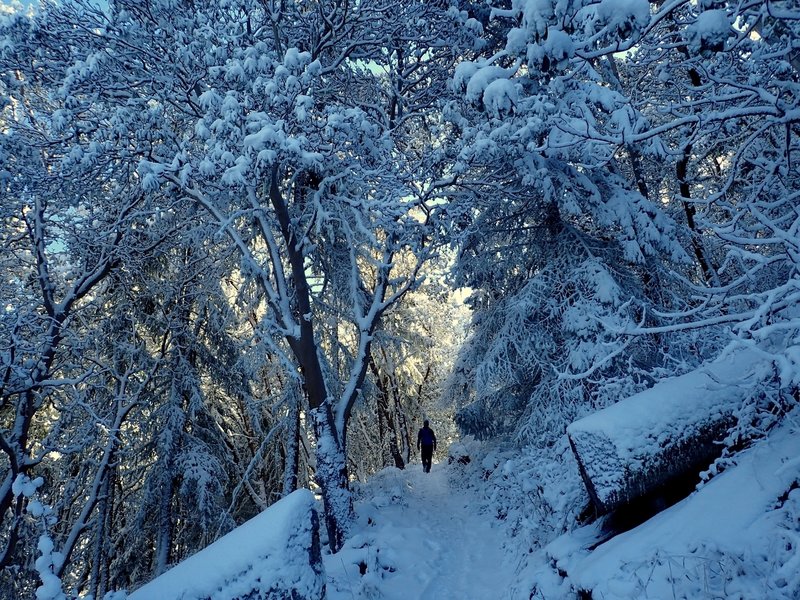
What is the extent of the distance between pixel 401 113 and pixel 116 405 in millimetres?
10437

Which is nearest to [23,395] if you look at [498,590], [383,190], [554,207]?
[383,190]

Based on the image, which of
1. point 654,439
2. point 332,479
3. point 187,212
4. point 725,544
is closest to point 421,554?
point 332,479

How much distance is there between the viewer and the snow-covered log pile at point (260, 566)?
4402 mm

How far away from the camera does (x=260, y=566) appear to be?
458 cm

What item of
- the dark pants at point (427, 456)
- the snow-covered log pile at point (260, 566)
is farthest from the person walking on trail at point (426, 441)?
the snow-covered log pile at point (260, 566)

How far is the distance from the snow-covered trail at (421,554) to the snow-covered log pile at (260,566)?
1.53 meters

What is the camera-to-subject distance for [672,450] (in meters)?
5.08

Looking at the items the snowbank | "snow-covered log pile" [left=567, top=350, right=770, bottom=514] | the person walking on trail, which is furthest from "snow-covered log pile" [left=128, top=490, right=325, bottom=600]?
the person walking on trail

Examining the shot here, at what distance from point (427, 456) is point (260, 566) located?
12055 millimetres

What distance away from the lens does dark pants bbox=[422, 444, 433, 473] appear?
15859 mm

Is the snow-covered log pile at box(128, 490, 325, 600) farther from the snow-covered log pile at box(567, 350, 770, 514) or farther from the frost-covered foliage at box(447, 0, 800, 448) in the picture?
the frost-covered foliage at box(447, 0, 800, 448)

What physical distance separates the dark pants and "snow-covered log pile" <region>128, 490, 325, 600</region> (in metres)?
11.1

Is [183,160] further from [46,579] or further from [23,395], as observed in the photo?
[46,579]

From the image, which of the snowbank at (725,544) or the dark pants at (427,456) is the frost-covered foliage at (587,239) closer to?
the snowbank at (725,544)
